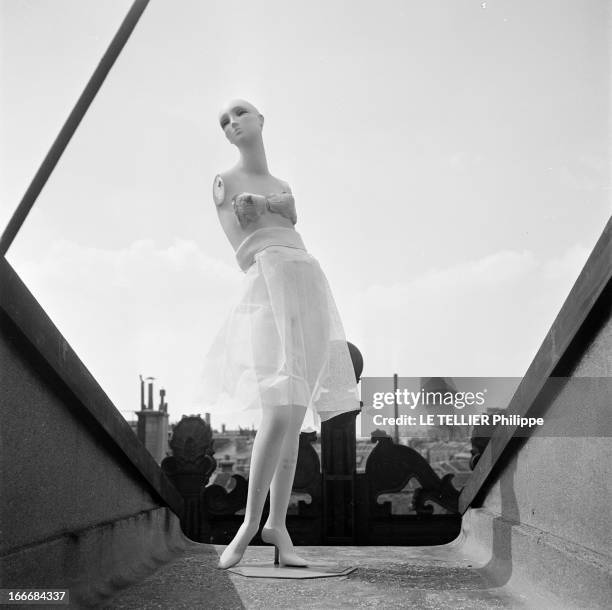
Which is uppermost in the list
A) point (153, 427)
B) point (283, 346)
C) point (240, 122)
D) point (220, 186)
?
point (240, 122)

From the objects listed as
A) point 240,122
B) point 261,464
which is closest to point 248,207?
point 240,122

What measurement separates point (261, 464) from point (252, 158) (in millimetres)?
1666

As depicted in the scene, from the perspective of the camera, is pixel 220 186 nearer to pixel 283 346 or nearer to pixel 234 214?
pixel 234 214

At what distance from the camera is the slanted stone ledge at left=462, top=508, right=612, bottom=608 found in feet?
7.94

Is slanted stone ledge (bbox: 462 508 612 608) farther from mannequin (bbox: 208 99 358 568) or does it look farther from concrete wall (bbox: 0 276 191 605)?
concrete wall (bbox: 0 276 191 605)

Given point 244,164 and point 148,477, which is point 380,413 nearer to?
point 148,477

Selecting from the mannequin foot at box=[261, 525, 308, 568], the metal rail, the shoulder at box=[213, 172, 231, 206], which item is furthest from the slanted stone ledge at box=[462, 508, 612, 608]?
the metal rail

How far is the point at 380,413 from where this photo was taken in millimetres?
5125

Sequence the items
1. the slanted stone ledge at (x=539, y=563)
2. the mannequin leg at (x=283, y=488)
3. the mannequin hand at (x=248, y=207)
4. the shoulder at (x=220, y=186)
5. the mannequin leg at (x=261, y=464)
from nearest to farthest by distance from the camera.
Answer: the slanted stone ledge at (x=539, y=563)
the mannequin leg at (x=261, y=464)
the mannequin leg at (x=283, y=488)
the mannequin hand at (x=248, y=207)
the shoulder at (x=220, y=186)

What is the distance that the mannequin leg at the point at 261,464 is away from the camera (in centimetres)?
344

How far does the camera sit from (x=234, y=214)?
3.85 meters

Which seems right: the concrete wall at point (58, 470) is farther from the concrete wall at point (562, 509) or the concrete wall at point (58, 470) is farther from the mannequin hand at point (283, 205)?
the concrete wall at point (562, 509)

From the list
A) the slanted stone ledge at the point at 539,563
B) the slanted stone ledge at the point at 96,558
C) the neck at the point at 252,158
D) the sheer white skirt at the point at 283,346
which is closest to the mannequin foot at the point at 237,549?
the slanted stone ledge at the point at 96,558

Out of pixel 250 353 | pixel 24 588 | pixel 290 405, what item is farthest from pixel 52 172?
pixel 24 588
